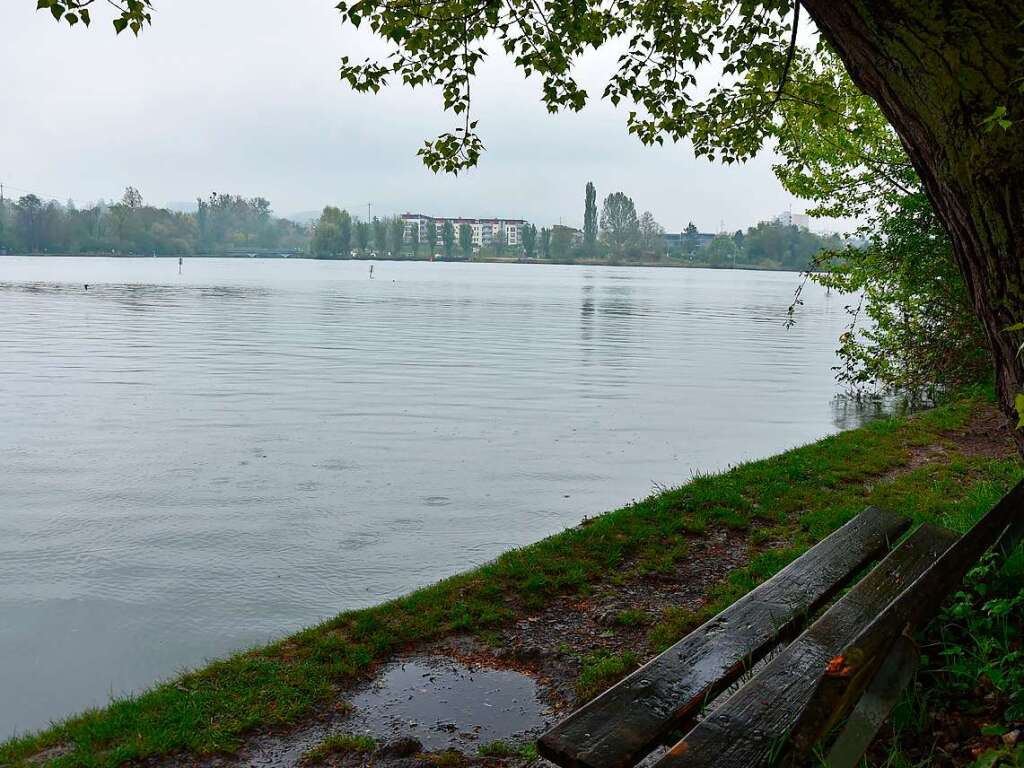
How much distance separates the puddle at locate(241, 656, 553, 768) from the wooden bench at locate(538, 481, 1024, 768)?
1.15 metres

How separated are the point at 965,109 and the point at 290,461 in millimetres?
10204

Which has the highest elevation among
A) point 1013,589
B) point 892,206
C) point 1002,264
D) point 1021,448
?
point 892,206

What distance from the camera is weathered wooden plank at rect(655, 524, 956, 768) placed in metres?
2.96

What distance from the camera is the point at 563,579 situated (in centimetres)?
664

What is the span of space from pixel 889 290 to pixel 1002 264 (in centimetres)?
1428

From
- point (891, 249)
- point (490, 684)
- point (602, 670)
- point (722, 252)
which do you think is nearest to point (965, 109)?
point (602, 670)

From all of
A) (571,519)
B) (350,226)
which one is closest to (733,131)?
(571,519)

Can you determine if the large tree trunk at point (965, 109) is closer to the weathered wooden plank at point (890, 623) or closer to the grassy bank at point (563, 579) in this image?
the weathered wooden plank at point (890, 623)

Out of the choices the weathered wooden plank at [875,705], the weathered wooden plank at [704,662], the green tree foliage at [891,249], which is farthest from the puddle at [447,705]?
the green tree foliage at [891,249]

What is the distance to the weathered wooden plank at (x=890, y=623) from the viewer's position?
9.29ft

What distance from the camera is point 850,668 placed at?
288 cm

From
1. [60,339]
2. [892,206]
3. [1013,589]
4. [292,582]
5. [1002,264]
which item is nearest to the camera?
[1002,264]

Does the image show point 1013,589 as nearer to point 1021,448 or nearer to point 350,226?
point 1021,448

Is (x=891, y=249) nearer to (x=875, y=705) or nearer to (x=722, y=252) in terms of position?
(x=875, y=705)
